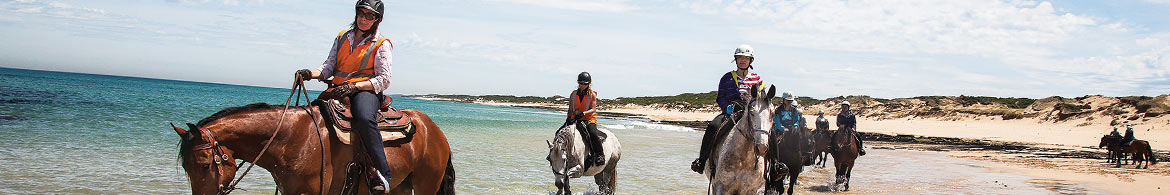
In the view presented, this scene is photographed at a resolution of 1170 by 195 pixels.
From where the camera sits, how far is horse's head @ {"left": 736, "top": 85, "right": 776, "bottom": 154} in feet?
19.0

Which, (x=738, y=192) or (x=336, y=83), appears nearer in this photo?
(x=336, y=83)

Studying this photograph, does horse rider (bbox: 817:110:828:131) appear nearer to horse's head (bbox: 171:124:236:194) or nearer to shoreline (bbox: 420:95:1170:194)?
shoreline (bbox: 420:95:1170:194)

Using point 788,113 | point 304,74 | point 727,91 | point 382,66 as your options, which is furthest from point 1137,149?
point 304,74

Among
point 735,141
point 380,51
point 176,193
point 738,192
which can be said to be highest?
point 380,51

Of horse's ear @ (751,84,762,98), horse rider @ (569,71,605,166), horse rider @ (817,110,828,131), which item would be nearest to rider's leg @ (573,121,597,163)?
horse rider @ (569,71,605,166)

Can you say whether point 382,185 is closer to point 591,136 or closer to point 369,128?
point 369,128

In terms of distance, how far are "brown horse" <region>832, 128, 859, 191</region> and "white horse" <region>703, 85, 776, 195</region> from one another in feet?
20.5

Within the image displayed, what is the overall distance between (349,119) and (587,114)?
188 inches

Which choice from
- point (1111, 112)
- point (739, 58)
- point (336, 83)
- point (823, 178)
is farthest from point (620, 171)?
point (1111, 112)

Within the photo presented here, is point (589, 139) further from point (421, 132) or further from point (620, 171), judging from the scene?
point (620, 171)

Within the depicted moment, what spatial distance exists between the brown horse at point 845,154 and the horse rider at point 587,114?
5259 mm

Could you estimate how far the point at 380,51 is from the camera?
4531 millimetres

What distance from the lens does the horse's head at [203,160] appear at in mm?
3596

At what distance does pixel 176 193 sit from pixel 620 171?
793 cm
